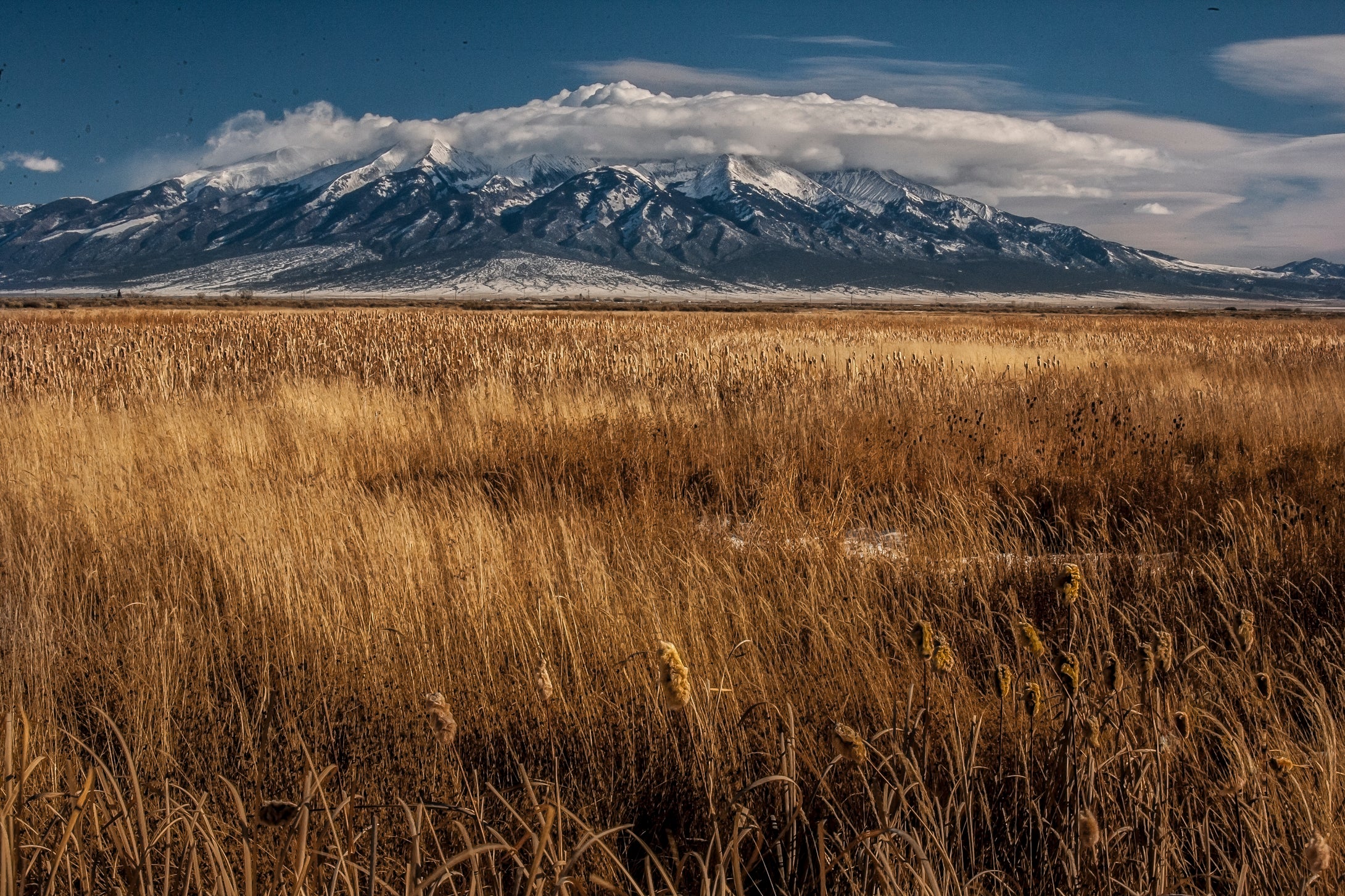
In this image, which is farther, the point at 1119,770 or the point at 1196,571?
the point at 1196,571

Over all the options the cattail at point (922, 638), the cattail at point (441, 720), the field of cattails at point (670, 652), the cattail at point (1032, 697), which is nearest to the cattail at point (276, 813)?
the field of cattails at point (670, 652)

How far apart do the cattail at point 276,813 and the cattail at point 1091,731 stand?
4.79ft

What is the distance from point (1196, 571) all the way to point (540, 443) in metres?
4.75

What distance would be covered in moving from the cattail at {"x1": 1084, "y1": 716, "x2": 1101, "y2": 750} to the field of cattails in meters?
0.01

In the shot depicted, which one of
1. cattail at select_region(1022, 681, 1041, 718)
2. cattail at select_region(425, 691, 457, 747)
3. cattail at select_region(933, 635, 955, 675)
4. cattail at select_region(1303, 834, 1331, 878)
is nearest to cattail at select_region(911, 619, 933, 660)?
cattail at select_region(933, 635, 955, 675)

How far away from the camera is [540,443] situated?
7.13 metres

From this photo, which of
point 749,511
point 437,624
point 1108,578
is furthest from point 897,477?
point 437,624

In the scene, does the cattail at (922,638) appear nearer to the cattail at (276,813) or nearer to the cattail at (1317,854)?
the cattail at (1317,854)

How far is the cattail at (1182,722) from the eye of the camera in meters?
1.75

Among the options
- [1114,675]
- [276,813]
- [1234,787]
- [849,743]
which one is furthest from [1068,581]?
[276,813]

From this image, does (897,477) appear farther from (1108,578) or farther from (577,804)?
(577,804)

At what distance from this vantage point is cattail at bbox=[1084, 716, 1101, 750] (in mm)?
1674

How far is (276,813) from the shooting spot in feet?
4.40

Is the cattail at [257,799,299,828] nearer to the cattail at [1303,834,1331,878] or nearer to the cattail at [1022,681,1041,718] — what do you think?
the cattail at [1022,681,1041,718]
